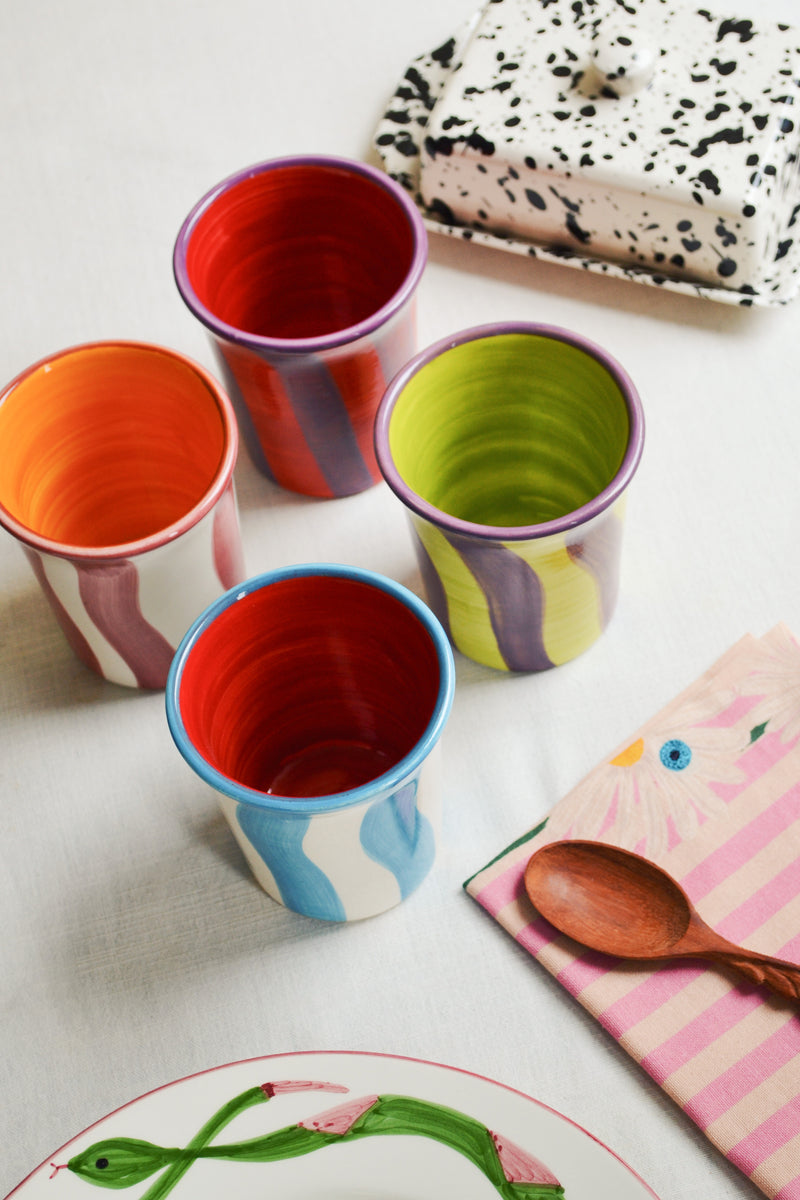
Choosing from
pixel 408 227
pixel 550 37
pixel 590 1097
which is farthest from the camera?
pixel 550 37

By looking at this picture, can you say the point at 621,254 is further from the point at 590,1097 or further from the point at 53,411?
the point at 590,1097

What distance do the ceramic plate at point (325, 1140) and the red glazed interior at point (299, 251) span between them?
35 centimetres

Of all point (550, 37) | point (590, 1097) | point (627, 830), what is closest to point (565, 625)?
point (627, 830)

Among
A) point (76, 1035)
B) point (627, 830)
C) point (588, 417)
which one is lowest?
point (76, 1035)

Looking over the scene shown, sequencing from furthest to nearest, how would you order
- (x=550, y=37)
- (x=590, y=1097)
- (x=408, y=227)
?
(x=550, y=37)
(x=408, y=227)
(x=590, y=1097)

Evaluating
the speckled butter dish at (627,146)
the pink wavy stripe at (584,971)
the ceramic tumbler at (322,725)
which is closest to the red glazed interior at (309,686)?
the ceramic tumbler at (322,725)

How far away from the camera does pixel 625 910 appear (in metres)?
0.45

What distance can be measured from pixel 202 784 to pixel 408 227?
11.2 inches

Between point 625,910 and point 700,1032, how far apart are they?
5cm

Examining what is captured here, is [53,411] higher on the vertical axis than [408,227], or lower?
lower

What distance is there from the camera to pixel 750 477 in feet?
1.91

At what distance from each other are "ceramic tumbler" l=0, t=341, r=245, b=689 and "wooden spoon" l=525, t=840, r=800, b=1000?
195 millimetres

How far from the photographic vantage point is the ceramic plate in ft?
1.25

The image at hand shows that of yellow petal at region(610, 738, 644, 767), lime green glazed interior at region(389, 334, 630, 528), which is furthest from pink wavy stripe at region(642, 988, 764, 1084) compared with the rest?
lime green glazed interior at region(389, 334, 630, 528)
